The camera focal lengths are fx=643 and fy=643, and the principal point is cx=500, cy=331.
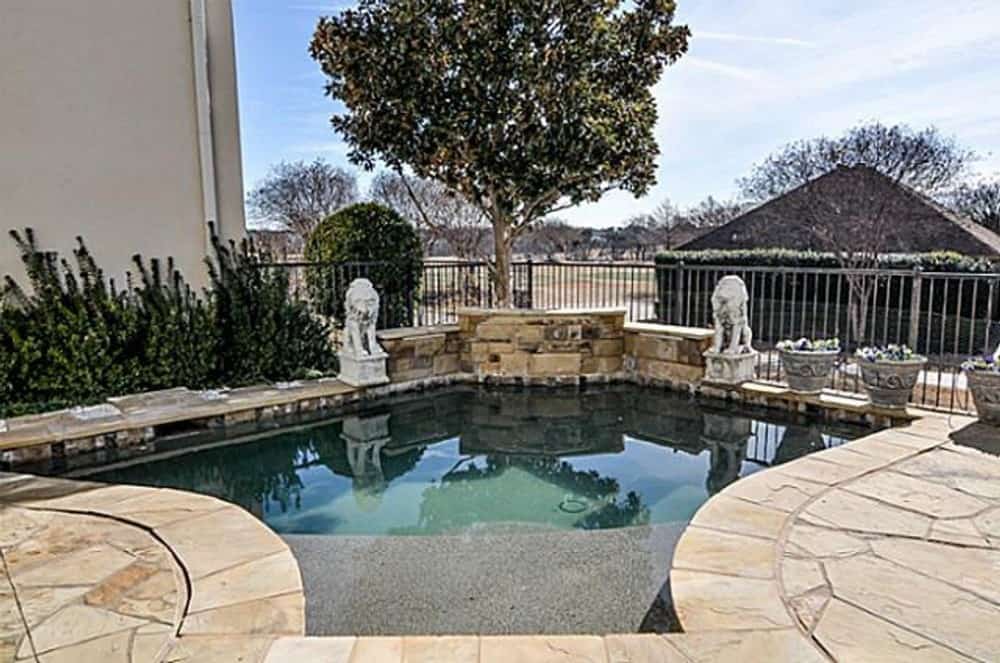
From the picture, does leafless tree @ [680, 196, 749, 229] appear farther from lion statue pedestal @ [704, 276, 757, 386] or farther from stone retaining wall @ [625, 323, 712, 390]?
lion statue pedestal @ [704, 276, 757, 386]

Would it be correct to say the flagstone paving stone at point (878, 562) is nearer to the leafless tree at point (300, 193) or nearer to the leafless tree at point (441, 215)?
the leafless tree at point (441, 215)

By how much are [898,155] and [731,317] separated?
5.25 metres

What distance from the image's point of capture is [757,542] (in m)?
2.79

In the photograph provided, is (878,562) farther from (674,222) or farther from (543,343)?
(674,222)

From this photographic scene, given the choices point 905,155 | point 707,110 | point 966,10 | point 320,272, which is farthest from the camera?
point 707,110

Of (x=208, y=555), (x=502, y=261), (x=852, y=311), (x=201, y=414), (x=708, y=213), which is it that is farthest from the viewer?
(x=708, y=213)

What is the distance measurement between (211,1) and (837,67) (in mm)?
8247

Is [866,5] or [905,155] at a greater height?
[866,5]

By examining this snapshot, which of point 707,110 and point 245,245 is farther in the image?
point 707,110

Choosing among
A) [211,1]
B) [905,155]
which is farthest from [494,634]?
[905,155]

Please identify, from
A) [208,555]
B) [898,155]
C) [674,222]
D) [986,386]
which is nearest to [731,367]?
[986,386]

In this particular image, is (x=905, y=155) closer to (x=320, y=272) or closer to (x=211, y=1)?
(x=320, y=272)

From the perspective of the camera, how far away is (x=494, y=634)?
2555 mm

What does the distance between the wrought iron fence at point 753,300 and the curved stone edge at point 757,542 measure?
7.19 feet
